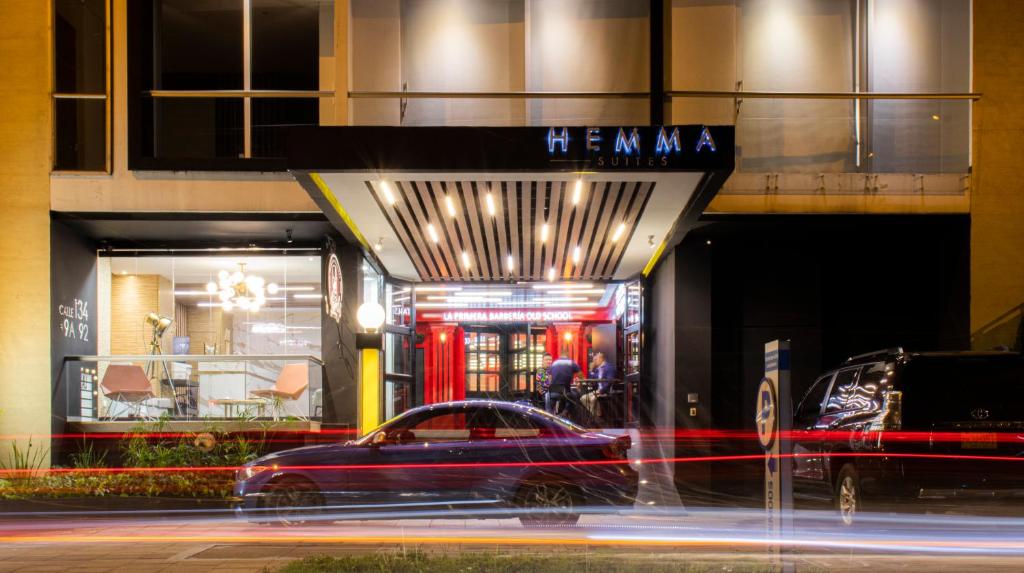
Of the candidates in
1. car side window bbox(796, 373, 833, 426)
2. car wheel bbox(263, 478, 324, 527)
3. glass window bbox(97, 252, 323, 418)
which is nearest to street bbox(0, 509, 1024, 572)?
car wheel bbox(263, 478, 324, 527)

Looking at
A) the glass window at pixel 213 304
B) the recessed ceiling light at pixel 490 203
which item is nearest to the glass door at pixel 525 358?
the glass window at pixel 213 304

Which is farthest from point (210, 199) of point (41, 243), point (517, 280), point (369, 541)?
point (369, 541)

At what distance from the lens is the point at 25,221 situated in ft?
50.0

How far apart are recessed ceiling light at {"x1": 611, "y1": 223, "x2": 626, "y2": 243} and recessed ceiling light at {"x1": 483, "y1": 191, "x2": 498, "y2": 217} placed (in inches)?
78.2

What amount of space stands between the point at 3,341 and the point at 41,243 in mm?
1650

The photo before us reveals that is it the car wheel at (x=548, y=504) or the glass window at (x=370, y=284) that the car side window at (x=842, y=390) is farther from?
the glass window at (x=370, y=284)

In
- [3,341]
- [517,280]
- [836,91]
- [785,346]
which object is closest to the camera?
[785,346]

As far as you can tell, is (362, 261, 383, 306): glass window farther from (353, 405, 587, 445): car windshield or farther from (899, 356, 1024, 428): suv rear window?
(899, 356, 1024, 428): suv rear window

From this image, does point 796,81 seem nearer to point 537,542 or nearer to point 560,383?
point 560,383

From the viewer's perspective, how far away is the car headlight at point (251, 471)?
11.2 m

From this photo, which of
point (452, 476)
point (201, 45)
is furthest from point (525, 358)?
point (452, 476)

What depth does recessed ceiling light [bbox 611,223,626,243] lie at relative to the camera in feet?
47.7

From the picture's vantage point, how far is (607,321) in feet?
67.9

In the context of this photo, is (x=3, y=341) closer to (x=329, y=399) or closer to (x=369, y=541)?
(x=329, y=399)
